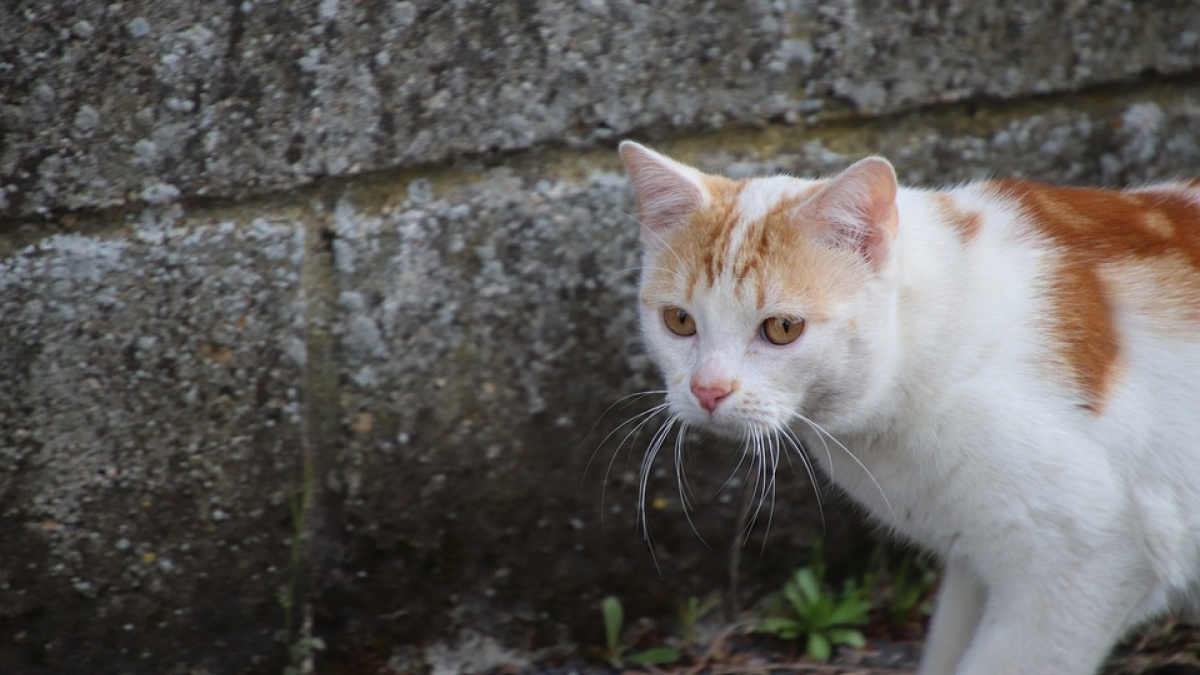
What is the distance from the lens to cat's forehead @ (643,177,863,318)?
193 centimetres

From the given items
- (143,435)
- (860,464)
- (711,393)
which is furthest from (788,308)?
(143,435)

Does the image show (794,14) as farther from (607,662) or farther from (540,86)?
(607,662)

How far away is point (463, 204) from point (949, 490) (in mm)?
1066

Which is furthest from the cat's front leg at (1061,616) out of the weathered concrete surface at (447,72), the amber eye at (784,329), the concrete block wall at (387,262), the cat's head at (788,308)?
the weathered concrete surface at (447,72)

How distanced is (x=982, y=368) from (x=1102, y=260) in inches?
12.2

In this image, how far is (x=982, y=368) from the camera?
1.95 m

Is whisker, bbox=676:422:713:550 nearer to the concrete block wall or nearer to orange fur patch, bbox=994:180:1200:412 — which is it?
the concrete block wall

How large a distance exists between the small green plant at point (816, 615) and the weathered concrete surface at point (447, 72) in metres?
1.05

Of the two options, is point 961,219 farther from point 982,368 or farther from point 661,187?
point 661,187

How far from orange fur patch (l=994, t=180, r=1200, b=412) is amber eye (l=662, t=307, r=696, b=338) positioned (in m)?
0.59

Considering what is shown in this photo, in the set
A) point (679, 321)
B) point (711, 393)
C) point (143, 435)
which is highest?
point (679, 321)

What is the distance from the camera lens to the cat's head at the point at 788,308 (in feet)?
6.24

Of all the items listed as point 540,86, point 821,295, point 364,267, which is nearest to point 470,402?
point 364,267

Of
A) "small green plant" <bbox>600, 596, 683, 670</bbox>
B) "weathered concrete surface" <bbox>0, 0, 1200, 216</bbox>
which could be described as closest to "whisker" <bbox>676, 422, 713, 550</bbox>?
"small green plant" <bbox>600, 596, 683, 670</bbox>
